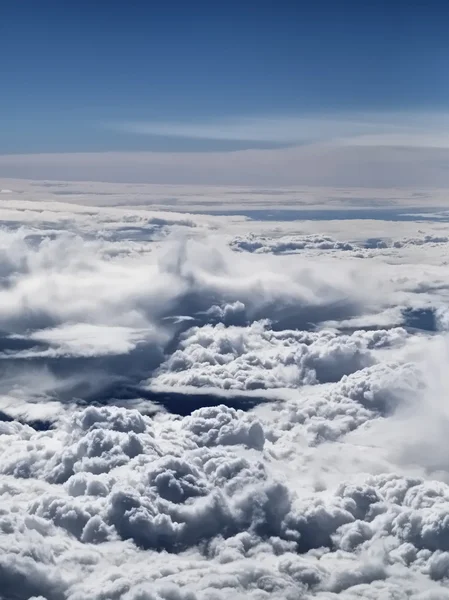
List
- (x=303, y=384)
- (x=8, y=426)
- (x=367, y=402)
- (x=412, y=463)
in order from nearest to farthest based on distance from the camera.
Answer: (x=412, y=463) < (x=8, y=426) < (x=367, y=402) < (x=303, y=384)

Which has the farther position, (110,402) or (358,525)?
(110,402)

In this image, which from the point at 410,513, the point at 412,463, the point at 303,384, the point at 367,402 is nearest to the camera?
the point at 410,513

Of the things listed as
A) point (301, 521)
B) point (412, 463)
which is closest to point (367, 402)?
point (412, 463)

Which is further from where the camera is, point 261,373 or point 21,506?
point 261,373

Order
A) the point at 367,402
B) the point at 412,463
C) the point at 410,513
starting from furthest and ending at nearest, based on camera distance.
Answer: the point at 367,402 < the point at 412,463 < the point at 410,513

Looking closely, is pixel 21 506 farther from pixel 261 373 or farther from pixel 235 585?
pixel 261 373

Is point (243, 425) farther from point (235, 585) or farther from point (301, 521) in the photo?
point (235, 585)

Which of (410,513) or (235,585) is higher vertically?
(410,513)

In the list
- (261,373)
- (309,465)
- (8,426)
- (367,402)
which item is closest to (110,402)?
(261,373)

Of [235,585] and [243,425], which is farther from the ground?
[243,425]
